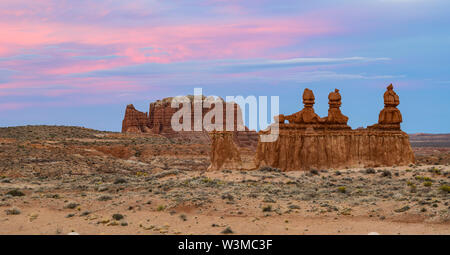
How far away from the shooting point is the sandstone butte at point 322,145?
150 ft

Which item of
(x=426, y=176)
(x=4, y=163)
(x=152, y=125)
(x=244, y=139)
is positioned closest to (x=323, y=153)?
(x=426, y=176)

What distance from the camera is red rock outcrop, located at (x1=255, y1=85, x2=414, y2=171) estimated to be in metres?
45.7

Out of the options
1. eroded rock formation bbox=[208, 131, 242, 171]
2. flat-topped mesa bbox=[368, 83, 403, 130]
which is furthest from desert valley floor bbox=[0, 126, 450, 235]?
flat-topped mesa bbox=[368, 83, 403, 130]

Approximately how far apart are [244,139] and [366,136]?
2544 inches

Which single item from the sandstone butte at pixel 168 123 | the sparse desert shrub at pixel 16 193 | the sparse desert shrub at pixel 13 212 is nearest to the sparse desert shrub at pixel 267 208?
the sparse desert shrub at pixel 13 212

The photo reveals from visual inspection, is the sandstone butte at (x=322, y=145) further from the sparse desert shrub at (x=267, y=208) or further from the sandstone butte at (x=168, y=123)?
the sandstone butte at (x=168, y=123)

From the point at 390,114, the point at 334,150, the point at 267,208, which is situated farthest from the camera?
the point at 390,114

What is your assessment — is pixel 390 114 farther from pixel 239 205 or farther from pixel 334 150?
pixel 239 205

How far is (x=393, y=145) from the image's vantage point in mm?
47500

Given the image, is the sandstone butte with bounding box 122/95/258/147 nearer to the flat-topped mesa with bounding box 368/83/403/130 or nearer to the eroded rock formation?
the flat-topped mesa with bounding box 368/83/403/130

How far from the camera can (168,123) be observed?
408 feet

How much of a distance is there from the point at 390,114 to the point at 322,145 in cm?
826

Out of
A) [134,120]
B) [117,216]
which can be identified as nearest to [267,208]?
[117,216]

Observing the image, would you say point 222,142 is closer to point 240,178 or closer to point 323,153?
point 323,153
